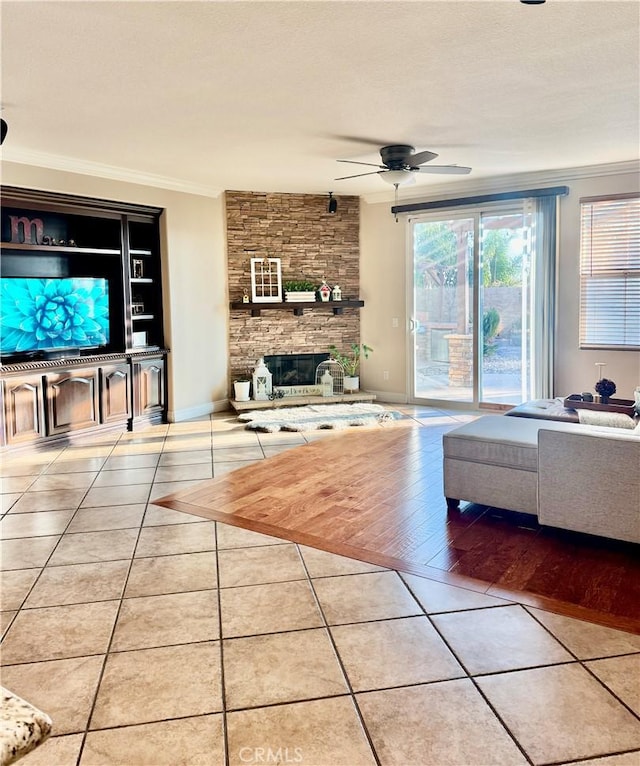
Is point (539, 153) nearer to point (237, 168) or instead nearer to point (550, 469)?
point (237, 168)

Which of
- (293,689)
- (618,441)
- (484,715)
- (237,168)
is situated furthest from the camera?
(237,168)

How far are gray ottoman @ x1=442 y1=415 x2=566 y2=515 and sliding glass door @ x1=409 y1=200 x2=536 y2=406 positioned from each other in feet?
10.2

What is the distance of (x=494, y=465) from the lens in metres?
3.70

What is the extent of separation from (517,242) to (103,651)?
5.98m

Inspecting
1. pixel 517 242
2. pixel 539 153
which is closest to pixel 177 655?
pixel 539 153

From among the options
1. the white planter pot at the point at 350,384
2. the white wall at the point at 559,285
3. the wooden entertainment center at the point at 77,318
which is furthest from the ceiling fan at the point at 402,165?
the white planter pot at the point at 350,384

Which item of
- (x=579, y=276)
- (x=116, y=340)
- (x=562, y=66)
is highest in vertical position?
(x=562, y=66)

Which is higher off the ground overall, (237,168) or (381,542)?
(237,168)

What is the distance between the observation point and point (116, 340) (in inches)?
260

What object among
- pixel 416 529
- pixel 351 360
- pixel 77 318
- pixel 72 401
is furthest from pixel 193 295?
pixel 416 529

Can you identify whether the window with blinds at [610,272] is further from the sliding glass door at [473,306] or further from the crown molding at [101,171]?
the crown molding at [101,171]

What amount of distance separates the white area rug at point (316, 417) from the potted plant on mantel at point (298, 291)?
1.34m

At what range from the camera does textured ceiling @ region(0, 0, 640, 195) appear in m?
2.89

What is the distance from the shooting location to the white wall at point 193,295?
22.4 feet
